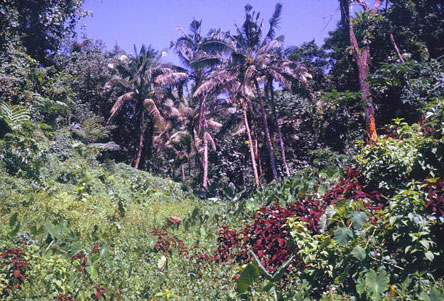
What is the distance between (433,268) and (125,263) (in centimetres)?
294

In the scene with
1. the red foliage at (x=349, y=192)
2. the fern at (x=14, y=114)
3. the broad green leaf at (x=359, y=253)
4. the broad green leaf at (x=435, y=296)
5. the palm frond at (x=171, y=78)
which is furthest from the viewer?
the palm frond at (x=171, y=78)

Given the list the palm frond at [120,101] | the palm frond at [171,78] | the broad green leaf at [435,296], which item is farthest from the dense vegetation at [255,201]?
the palm frond at [171,78]

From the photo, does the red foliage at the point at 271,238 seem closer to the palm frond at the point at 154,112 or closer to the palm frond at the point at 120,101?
the palm frond at the point at 154,112

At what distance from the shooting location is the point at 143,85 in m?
25.1

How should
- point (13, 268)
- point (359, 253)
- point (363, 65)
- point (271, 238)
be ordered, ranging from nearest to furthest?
point (359, 253) → point (13, 268) → point (271, 238) → point (363, 65)

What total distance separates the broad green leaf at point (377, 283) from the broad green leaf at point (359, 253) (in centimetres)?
14

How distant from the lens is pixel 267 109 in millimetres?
22953

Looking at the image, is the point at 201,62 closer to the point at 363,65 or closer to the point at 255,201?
the point at 363,65

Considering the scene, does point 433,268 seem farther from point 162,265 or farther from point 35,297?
point 35,297

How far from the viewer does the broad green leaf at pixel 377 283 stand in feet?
9.31

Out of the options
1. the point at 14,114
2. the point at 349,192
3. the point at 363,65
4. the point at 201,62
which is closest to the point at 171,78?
the point at 201,62

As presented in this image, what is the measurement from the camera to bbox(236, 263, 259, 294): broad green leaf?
313cm

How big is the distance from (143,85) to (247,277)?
2313 cm

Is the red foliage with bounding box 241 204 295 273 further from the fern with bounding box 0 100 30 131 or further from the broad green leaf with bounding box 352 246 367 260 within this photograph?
the fern with bounding box 0 100 30 131
